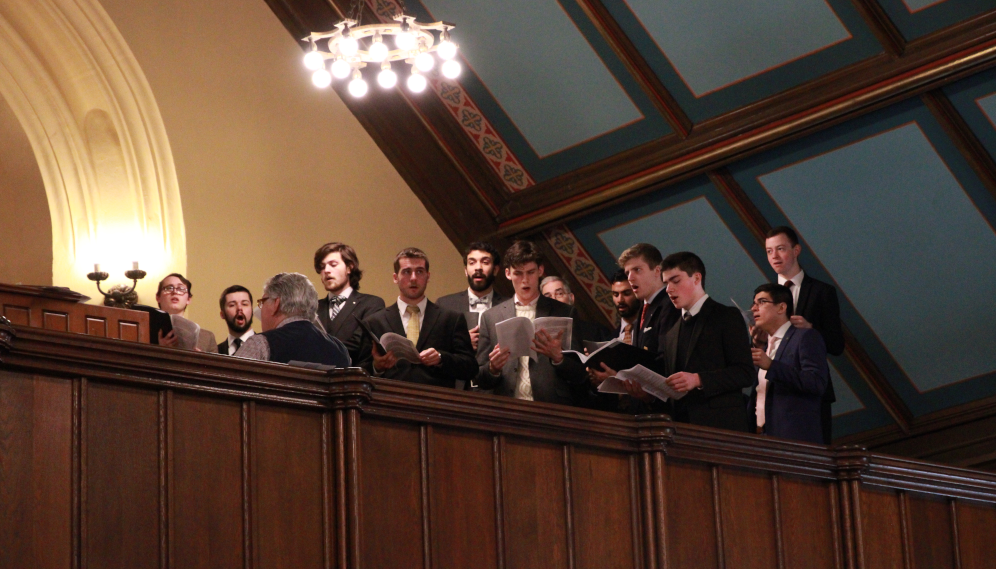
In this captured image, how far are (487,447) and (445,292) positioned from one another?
4.53m

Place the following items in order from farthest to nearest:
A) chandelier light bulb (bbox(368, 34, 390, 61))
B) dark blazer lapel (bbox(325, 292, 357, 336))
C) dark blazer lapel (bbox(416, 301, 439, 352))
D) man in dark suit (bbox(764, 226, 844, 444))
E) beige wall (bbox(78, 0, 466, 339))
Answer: beige wall (bbox(78, 0, 466, 339))
chandelier light bulb (bbox(368, 34, 390, 61))
man in dark suit (bbox(764, 226, 844, 444))
dark blazer lapel (bbox(325, 292, 357, 336))
dark blazer lapel (bbox(416, 301, 439, 352))

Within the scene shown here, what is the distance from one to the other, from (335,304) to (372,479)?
2.07 m

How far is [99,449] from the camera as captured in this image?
141 inches

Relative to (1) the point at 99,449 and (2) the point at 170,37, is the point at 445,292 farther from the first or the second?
(1) the point at 99,449

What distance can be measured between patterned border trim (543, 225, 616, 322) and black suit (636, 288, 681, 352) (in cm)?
302

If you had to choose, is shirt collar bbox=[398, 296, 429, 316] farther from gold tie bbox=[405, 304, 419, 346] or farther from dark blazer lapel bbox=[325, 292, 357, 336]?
dark blazer lapel bbox=[325, 292, 357, 336]

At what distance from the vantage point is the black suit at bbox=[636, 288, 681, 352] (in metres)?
5.31

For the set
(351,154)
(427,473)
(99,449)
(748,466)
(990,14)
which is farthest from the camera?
(351,154)

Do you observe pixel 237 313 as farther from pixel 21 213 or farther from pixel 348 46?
pixel 21 213

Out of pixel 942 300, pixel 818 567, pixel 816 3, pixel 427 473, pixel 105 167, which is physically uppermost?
pixel 816 3

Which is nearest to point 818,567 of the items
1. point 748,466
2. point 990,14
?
point 748,466

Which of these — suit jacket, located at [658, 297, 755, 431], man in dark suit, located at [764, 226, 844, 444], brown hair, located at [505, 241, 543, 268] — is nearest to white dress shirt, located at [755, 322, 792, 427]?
suit jacket, located at [658, 297, 755, 431]

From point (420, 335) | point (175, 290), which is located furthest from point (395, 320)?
point (175, 290)

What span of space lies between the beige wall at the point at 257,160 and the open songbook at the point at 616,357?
316 centimetres
